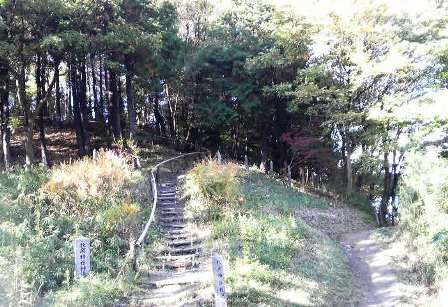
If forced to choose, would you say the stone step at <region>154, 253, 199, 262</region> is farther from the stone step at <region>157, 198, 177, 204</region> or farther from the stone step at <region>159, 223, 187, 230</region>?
the stone step at <region>157, 198, 177, 204</region>

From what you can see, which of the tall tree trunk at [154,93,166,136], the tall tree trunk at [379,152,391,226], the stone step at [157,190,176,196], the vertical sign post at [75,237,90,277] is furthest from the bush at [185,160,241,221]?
the tall tree trunk at [154,93,166,136]

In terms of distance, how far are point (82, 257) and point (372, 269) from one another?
25.3 ft

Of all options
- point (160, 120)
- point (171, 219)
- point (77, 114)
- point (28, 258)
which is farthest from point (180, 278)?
point (160, 120)

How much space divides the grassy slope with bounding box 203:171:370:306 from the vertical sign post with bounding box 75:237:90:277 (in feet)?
9.34

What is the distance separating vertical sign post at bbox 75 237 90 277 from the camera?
9087 millimetres

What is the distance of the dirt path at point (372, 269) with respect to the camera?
10.4 meters

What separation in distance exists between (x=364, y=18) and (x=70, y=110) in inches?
915

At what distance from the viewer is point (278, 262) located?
1034 centimetres

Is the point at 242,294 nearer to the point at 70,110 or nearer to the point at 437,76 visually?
the point at 437,76

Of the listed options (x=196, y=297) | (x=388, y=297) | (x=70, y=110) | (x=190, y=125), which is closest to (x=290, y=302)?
(x=196, y=297)

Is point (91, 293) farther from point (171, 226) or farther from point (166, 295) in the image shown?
point (171, 226)

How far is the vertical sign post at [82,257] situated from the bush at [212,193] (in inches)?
172

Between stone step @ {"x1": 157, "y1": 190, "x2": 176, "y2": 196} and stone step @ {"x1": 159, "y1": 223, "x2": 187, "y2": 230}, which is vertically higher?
stone step @ {"x1": 157, "y1": 190, "x2": 176, "y2": 196}

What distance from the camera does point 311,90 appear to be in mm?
20781
